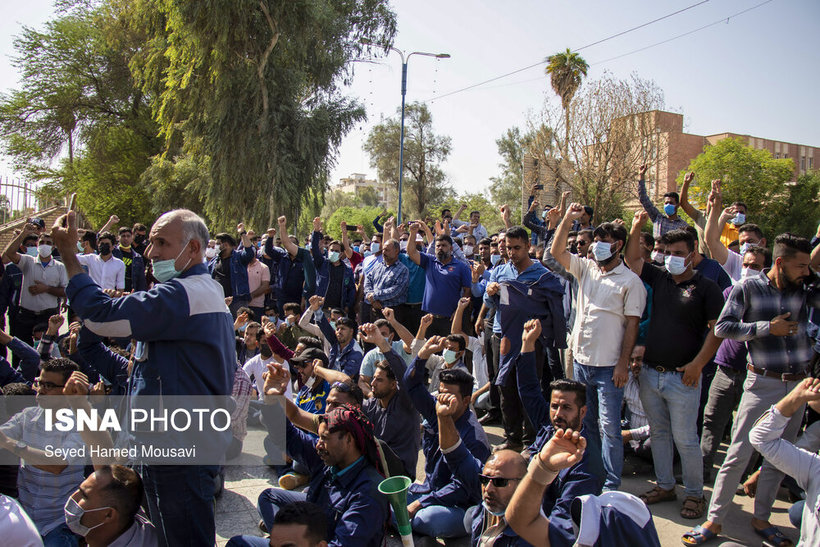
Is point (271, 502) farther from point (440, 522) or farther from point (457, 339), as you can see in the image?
point (457, 339)

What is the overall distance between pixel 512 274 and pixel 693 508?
257cm

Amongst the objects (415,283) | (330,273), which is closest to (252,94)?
(330,273)

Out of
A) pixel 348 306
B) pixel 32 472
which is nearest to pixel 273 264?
pixel 348 306

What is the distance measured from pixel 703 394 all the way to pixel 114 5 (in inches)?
1171

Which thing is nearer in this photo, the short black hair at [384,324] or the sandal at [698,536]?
the sandal at [698,536]

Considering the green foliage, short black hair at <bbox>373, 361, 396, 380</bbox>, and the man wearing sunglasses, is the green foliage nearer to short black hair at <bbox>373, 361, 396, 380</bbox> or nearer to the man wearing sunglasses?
short black hair at <bbox>373, 361, 396, 380</bbox>

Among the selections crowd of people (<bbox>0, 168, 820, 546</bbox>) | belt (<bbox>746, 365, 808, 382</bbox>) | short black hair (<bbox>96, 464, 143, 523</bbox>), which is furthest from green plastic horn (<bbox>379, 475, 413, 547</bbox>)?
belt (<bbox>746, 365, 808, 382</bbox>)

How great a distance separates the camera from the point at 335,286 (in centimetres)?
921

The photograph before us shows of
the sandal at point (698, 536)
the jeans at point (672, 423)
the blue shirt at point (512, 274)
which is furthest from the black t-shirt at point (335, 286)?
the sandal at point (698, 536)

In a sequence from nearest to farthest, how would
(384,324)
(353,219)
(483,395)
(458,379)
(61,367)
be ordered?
(61,367), (458,379), (384,324), (483,395), (353,219)

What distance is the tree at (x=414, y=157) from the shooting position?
4188 cm

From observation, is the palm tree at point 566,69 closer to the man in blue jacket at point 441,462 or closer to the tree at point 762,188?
the tree at point 762,188

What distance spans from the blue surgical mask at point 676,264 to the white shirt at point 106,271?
8.05m

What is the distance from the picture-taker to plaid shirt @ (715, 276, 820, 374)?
156 inches
